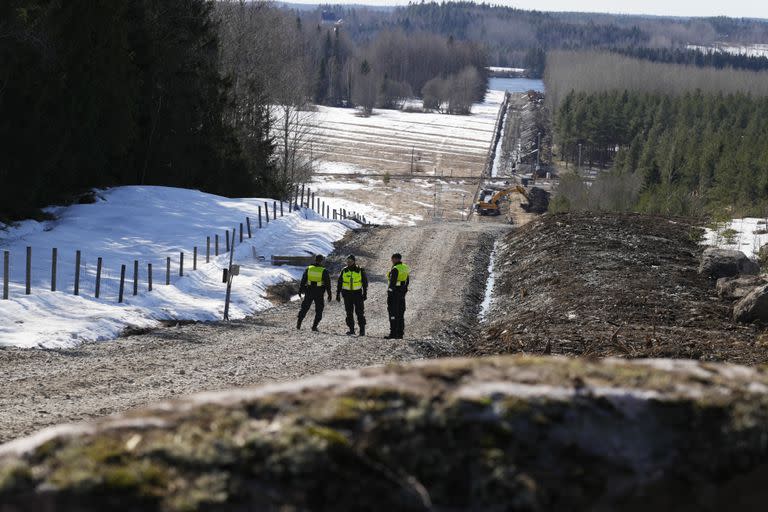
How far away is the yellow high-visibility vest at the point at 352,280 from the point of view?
1753 cm

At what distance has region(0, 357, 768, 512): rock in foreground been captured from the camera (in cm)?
359

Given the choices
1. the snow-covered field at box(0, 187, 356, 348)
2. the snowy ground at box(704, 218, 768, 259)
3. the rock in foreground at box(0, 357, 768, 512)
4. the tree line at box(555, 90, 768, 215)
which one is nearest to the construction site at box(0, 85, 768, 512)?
the rock in foreground at box(0, 357, 768, 512)

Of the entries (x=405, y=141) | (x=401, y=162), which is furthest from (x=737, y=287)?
(x=405, y=141)

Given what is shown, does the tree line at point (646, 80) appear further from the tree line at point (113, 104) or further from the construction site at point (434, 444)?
the construction site at point (434, 444)

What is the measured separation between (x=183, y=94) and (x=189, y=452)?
110ft

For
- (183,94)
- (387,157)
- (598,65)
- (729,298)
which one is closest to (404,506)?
(729,298)

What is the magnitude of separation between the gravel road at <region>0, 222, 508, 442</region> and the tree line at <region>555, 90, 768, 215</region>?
19.0 meters

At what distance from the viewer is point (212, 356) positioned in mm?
14672

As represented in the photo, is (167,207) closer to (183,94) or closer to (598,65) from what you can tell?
(183,94)

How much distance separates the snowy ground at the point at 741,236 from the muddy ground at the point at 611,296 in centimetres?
54

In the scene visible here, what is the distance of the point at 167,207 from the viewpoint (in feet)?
102

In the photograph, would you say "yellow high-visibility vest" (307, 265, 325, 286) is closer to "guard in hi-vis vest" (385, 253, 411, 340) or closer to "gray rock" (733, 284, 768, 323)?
"guard in hi-vis vest" (385, 253, 411, 340)

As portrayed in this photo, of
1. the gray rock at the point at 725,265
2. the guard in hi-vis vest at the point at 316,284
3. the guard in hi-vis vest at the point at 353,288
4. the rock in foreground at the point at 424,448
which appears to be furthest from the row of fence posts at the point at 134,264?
the rock in foreground at the point at 424,448

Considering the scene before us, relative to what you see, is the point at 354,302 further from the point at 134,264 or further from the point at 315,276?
the point at 134,264
